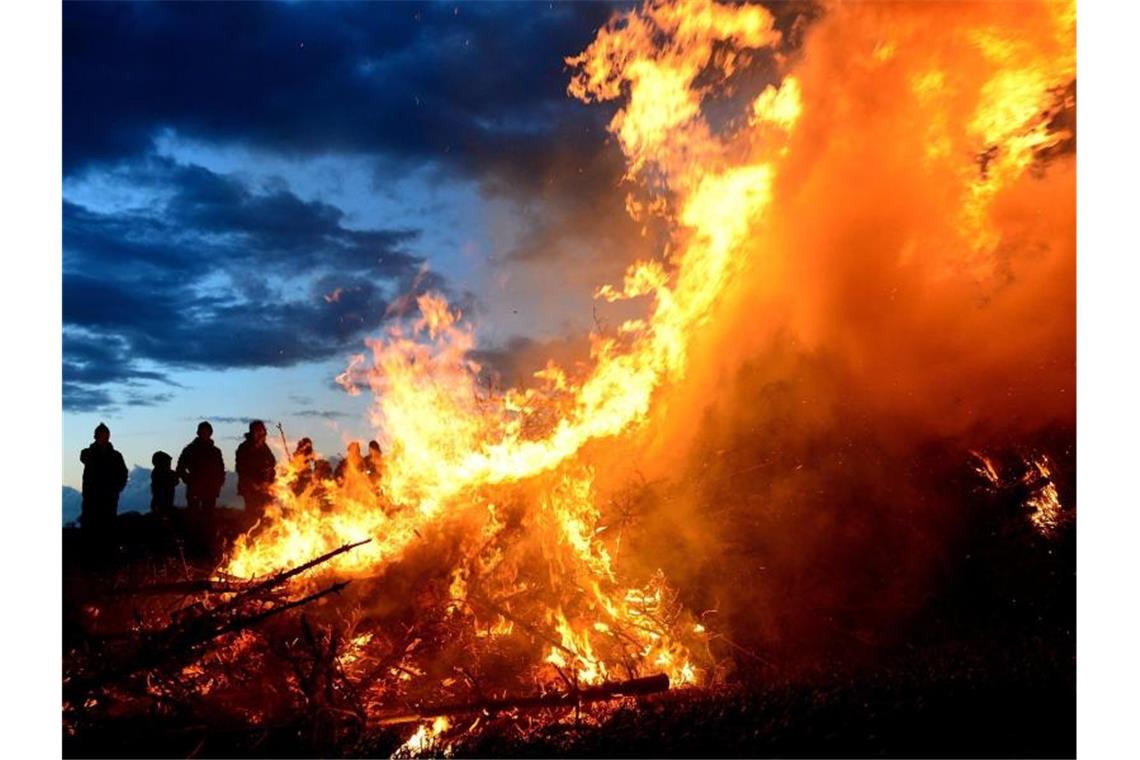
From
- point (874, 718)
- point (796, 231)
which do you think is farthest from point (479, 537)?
point (796, 231)

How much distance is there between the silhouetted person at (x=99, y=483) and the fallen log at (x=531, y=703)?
863 centimetres

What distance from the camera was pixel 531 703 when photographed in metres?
5.85

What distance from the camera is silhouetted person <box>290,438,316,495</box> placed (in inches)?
411

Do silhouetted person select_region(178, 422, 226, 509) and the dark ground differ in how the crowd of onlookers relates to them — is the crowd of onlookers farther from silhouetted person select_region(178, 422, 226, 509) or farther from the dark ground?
the dark ground

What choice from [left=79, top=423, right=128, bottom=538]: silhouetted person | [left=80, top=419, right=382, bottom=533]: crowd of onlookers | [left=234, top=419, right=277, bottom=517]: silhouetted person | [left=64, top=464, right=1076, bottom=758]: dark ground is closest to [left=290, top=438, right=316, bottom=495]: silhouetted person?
[left=80, top=419, right=382, bottom=533]: crowd of onlookers

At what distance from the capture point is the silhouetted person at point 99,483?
37.6ft

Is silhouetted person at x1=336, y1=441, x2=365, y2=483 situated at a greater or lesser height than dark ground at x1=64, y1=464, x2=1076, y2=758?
greater

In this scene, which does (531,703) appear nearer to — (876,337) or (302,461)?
(876,337)

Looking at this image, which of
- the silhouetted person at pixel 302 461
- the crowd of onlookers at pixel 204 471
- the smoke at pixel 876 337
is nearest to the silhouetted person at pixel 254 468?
the crowd of onlookers at pixel 204 471

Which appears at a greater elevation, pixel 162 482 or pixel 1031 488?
pixel 162 482

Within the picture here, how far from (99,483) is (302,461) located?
3.42m

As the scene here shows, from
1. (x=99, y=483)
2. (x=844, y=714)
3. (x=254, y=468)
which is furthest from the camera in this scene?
(x=254, y=468)

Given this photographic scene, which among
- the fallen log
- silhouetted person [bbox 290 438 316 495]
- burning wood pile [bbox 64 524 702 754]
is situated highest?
silhouetted person [bbox 290 438 316 495]

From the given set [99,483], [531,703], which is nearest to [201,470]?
[99,483]
